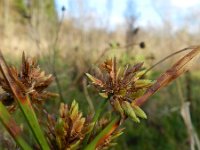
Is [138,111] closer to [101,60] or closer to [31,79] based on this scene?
[31,79]

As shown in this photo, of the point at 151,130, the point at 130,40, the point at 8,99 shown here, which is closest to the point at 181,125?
the point at 151,130

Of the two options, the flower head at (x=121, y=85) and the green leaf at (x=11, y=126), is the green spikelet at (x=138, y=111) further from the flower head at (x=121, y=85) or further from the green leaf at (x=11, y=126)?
the green leaf at (x=11, y=126)

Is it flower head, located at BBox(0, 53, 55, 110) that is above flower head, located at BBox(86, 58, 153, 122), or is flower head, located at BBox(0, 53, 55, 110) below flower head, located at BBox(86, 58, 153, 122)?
above

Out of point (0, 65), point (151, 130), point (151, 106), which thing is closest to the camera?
point (0, 65)

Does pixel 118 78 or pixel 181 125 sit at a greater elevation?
pixel 118 78

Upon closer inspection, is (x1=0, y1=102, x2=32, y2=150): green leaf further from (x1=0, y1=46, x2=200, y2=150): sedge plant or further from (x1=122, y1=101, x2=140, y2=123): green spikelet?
(x1=122, y1=101, x2=140, y2=123): green spikelet

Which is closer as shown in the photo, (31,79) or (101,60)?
(31,79)

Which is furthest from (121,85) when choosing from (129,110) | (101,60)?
(101,60)

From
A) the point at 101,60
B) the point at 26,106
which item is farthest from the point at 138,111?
the point at 101,60

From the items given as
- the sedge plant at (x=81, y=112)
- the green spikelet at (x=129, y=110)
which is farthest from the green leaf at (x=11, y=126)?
the green spikelet at (x=129, y=110)

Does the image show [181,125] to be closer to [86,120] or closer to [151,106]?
[151,106]

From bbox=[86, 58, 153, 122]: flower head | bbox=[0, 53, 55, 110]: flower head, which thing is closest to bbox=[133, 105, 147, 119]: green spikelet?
bbox=[86, 58, 153, 122]: flower head
